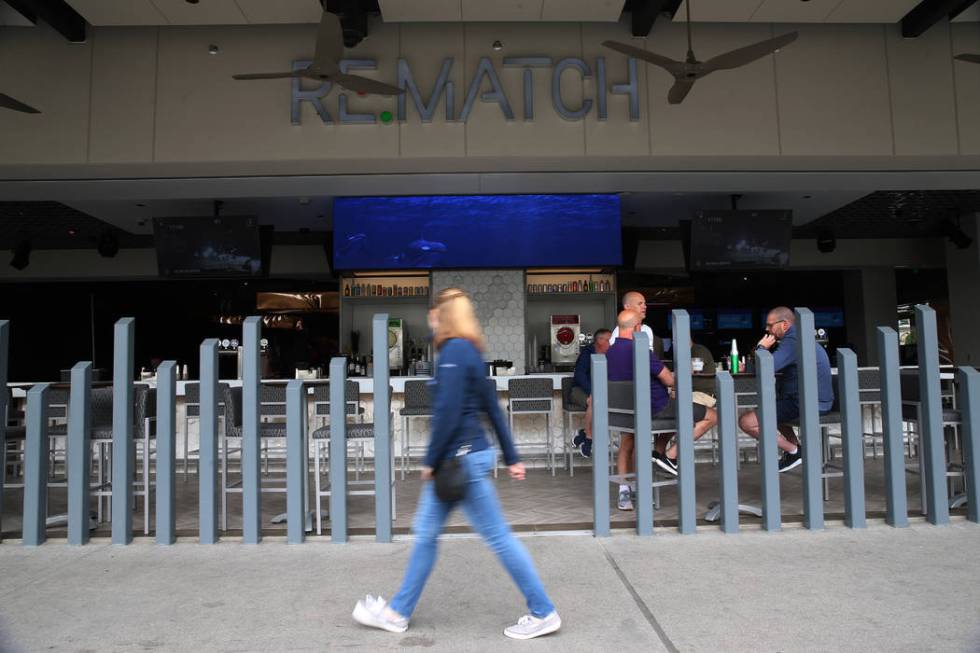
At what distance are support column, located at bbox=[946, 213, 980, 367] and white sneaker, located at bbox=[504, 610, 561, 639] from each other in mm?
9906

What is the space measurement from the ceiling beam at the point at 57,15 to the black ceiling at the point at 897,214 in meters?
8.30

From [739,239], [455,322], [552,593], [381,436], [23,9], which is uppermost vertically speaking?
[23,9]

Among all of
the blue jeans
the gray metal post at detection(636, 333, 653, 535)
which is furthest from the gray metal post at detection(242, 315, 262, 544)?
the gray metal post at detection(636, 333, 653, 535)

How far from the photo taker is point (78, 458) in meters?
3.42

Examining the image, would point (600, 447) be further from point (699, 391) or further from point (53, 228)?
point (53, 228)

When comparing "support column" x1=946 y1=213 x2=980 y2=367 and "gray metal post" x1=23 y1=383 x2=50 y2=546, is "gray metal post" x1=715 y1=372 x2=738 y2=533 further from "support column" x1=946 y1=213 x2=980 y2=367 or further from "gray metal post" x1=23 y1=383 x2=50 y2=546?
"support column" x1=946 y1=213 x2=980 y2=367

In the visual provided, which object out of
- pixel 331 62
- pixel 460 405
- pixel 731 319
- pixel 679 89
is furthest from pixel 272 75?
pixel 731 319

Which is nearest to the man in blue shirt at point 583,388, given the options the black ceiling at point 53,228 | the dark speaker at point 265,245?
the dark speaker at point 265,245

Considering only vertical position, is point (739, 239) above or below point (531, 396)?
above

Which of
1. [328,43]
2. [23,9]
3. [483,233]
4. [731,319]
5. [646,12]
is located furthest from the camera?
[731,319]

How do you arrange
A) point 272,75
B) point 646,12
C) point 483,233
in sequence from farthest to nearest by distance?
point 483,233, point 646,12, point 272,75

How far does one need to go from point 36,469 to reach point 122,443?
0.43 meters

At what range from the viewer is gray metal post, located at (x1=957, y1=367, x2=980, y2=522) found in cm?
351

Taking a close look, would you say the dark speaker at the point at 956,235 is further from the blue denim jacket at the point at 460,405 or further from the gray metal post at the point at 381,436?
the blue denim jacket at the point at 460,405
